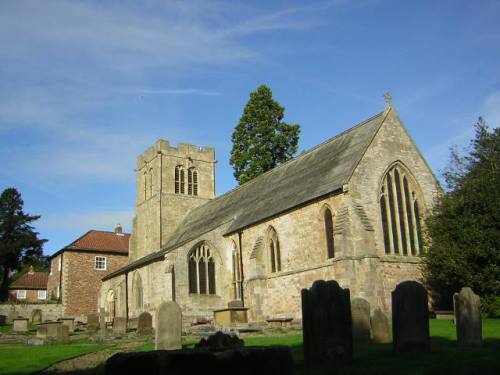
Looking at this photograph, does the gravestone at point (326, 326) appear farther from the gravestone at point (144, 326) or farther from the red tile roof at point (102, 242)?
the red tile roof at point (102, 242)

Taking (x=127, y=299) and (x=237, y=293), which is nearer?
(x=237, y=293)

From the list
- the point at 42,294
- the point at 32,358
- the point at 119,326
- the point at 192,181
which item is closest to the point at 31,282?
the point at 42,294

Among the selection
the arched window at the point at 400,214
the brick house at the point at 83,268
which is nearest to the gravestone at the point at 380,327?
the arched window at the point at 400,214

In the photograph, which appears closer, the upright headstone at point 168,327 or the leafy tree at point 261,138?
the upright headstone at point 168,327

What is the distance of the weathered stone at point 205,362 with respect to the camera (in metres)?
5.75

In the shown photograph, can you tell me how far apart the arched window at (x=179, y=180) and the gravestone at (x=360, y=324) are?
31661 mm

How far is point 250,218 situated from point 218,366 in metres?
23.8

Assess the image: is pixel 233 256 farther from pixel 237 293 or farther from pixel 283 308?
pixel 283 308

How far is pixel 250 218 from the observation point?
29656 mm

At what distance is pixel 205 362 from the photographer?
19.0 feet

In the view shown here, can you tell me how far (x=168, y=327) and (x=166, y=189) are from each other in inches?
1162

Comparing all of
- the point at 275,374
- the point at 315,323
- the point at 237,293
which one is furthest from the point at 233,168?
the point at 275,374

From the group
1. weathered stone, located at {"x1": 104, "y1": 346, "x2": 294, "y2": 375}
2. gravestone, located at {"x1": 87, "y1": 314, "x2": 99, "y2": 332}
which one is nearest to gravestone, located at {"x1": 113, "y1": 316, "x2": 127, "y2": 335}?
gravestone, located at {"x1": 87, "y1": 314, "x2": 99, "y2": 332}

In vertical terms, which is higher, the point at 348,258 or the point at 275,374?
the point at 348,258
